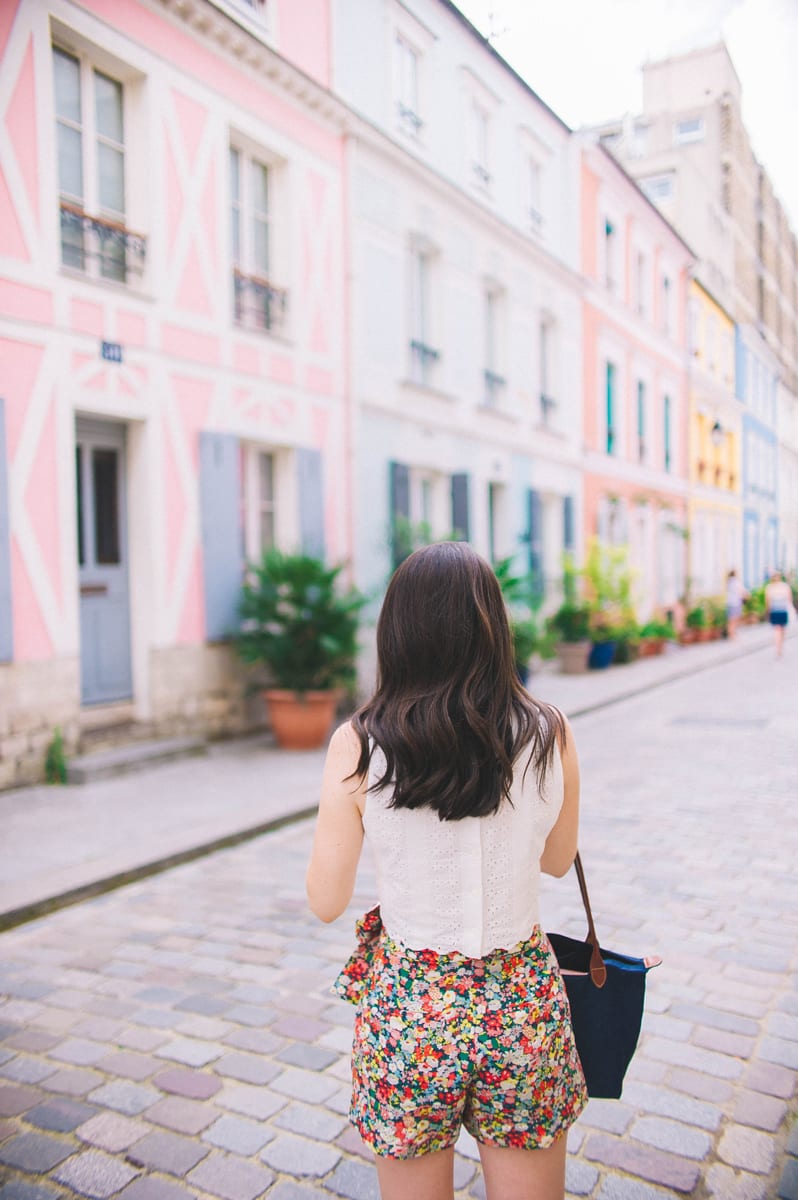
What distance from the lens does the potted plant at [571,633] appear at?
16062 millimetres

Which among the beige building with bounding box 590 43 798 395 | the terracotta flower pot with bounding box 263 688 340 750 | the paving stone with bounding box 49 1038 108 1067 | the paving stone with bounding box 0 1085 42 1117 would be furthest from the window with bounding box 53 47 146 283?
the beige building with bounding box 590 43 798 395

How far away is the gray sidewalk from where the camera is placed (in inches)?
210

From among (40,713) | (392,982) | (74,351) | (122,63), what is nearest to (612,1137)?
(392,982)

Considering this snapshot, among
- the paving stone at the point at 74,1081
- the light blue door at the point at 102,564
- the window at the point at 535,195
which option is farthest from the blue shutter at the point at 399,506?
the paving stone at the point at 74,1081

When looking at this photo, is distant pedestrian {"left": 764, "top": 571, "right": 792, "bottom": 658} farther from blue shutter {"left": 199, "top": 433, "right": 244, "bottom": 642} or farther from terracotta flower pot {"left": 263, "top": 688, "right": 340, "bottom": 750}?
blue shutter {"left": 199, "top": 433, "right": 244, "bottom": 642}

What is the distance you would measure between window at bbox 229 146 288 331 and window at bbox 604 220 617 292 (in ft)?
36.4

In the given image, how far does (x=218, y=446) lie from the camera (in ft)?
30.8

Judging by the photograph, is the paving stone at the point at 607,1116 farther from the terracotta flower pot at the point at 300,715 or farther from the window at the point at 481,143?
the window at the point at 481,143

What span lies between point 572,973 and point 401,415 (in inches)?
438

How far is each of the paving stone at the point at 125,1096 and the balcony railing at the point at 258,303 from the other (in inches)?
315

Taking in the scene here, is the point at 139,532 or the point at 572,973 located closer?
the point at 572,973

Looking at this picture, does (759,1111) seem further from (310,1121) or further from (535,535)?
(535,535)

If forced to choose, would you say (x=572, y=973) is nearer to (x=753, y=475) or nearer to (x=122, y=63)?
(x=122, y=63)

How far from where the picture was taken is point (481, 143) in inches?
584
